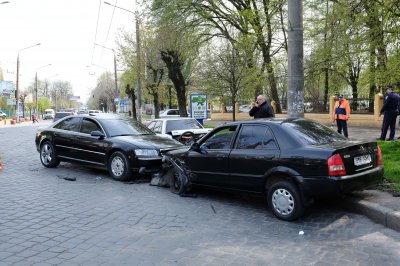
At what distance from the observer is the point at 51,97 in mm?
124562

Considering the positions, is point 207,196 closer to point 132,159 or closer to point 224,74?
point 132,159

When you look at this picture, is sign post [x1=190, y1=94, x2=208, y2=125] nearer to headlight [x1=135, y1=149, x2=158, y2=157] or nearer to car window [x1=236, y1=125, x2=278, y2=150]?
headlight [x1=135, y1=149, x2=158, y2=157]

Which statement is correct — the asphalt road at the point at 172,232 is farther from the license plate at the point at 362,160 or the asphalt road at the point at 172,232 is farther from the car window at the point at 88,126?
the car window at the point at 88,126

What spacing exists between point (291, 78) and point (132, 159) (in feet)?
13.7

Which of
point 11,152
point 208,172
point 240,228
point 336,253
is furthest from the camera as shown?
point 11,152

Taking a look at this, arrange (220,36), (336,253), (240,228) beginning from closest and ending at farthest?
(336,253), (240,228), (220,36)

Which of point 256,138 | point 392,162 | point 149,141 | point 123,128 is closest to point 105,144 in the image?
point 123,128

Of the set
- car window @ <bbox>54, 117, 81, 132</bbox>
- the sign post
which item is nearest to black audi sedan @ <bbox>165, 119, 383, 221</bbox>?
car window @ <bbox>54, 117, 81, 132</bbox>

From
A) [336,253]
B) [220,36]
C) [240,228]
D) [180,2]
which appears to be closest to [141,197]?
[240,228]

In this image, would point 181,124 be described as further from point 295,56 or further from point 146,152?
point 295,56

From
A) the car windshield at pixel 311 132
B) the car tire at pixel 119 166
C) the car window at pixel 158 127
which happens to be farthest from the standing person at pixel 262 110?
the car tire at pixel 119 166

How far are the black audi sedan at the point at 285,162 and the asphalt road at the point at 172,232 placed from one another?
40 cm

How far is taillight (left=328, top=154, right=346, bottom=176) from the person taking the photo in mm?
5418

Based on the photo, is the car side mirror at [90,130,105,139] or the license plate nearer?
the license plate
